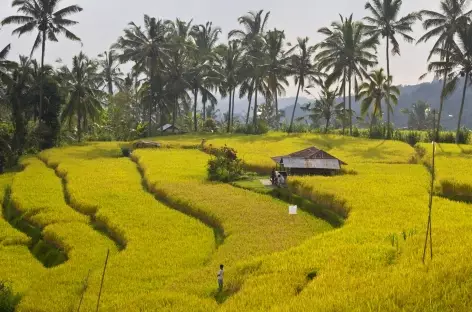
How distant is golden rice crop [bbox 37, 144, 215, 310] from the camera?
13038 millimetres

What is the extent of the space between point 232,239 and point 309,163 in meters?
10.7

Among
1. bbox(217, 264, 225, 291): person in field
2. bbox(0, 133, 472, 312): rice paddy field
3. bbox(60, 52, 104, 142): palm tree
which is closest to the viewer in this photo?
bbox(0, 133, 472, 312): rice paddy field

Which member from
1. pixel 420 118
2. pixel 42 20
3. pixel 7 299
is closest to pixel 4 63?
pixel 42 20

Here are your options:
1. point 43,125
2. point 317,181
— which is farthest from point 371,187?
point 43,125

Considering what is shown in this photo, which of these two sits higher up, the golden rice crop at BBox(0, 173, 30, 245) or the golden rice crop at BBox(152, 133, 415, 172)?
the golden rice crop at BBox(152, 133, 415, 172)

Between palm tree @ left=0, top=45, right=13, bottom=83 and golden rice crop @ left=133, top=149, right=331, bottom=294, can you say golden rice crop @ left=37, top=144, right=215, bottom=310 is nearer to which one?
golden rice crop @ left=133, top=149, right=331, bottom=294

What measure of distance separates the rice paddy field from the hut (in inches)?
45.8

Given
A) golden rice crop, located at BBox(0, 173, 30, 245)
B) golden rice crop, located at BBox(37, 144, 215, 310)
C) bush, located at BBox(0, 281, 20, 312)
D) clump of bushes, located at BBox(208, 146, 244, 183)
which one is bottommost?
golden rice crop, located at BBox(0, 173, 30, 245)

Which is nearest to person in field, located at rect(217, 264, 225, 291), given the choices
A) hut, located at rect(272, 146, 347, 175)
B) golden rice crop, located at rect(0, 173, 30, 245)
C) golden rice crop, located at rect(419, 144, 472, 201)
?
golden rice crop, located at rect(0, 173, 30, 245)

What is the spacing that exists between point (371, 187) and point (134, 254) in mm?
11008

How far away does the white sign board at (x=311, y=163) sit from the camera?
2588 centimetres

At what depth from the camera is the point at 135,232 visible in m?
17.3

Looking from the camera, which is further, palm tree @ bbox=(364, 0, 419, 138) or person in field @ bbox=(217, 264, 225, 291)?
palm tree @ bbox=(364, 0, 419, 138)

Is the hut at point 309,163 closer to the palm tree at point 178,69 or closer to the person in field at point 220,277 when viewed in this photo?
the person in field at point 220,277
